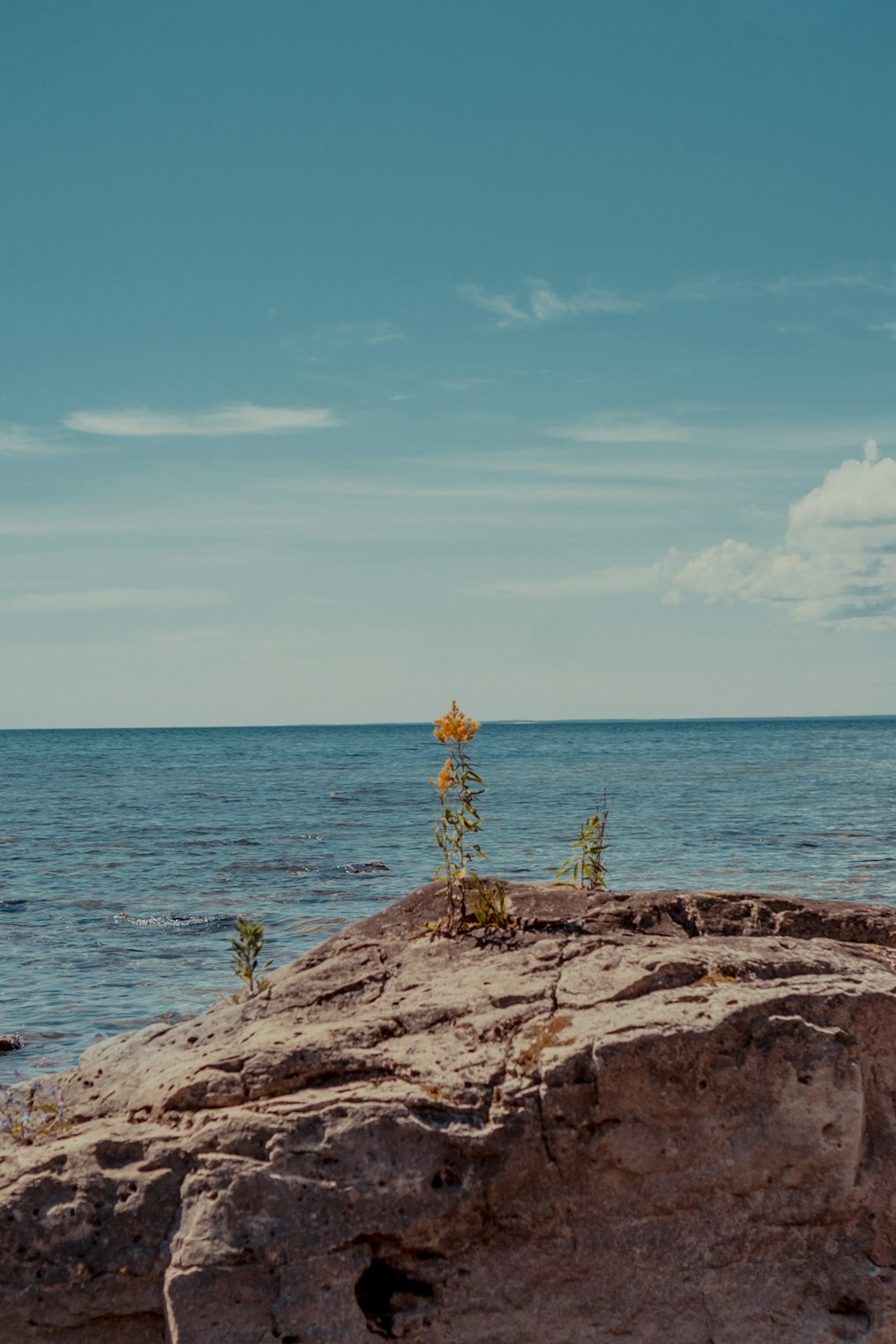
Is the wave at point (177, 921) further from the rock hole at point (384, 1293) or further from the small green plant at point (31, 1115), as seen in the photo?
the rock hole at point (384, 1293)

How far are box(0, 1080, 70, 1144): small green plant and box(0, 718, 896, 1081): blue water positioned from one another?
416 cm

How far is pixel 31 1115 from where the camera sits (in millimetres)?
6000

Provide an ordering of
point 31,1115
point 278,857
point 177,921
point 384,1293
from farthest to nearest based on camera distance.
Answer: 1. point 278,857
2. point 177,921
3. point 31,1115
4. point 384,1293

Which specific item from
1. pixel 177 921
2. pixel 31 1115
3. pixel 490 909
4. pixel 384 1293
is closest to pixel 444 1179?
pixel 384 1293

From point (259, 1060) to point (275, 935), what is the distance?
1134 centimetres

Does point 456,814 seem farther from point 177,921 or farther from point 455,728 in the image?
point 177,921

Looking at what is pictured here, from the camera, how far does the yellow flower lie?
6.98 metres

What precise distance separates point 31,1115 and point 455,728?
316 cm

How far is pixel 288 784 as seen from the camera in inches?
2165

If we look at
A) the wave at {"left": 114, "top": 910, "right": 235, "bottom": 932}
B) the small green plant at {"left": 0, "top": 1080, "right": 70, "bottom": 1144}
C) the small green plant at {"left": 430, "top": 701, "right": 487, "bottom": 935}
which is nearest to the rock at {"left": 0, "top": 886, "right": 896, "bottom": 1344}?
the small green plant at {"left": 0, "top": 1080, "right": 70, "bottom": 1144}

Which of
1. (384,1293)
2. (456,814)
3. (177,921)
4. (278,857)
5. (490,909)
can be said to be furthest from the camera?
(278,857)

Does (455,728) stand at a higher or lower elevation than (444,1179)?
higher

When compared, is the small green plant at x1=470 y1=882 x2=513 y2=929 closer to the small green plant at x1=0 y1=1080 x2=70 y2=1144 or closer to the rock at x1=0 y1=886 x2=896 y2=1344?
the rock at x1=0 y1=886 x2=896 y2=1344

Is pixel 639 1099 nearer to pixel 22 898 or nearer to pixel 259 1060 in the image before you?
pixel 259 1060
